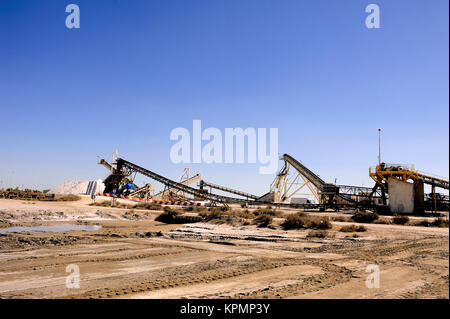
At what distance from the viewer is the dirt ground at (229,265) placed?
671 centimetres

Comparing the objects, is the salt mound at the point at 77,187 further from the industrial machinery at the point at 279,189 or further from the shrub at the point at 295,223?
the shrub at the point at 295,223

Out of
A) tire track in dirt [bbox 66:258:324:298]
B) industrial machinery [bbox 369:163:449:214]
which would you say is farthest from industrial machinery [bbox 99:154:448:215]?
tire track in dirt [bbox 66:258:324:298]

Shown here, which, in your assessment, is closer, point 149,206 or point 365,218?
point 365,218

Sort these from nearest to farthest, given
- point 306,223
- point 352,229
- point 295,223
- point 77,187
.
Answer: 1. point 352,229
2. point 306,223
3. point 295,223
4. point 77,187

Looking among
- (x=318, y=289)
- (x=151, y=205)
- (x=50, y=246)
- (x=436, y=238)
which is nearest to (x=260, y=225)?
(x=436, y=238)

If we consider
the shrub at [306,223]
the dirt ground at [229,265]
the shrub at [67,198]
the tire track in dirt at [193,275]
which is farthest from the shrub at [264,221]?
the shrub at [67,198]

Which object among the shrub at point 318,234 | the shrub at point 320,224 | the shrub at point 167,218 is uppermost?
the shrub at point 320,224

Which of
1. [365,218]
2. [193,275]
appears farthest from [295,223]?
[193,275]

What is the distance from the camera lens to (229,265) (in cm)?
951

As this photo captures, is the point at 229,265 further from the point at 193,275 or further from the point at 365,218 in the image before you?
the point at 365,218

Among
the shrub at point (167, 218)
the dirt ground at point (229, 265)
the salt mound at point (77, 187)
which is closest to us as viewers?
the dirt ground at point (229, 265)

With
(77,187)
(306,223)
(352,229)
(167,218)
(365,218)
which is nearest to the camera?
(352,229)

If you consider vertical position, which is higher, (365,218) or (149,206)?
(365,218)

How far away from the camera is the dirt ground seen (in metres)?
6.71
